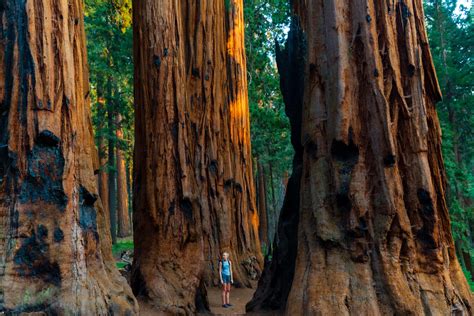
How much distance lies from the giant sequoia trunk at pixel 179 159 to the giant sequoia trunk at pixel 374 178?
2.83m

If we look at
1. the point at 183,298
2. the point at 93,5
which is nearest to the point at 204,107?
the point at 183,298

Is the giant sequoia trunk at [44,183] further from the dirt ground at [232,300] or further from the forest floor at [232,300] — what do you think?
the forest floor at [232,300]

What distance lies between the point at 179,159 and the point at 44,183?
3394 mm

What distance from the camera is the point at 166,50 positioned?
846 centimetres

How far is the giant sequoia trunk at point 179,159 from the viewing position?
25.2 ft

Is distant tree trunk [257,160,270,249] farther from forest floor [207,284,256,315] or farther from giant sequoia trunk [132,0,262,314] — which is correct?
forest floor [207,284,256,315]

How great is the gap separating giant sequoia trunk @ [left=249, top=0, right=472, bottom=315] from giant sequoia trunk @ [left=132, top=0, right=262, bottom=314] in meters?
2.83

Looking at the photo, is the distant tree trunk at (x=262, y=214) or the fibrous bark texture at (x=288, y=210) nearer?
the fibrous bark texture at (x=288, y=210)

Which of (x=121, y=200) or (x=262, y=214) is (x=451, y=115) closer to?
(x=262, y=214)

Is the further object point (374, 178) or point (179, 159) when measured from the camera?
point (179, 159)

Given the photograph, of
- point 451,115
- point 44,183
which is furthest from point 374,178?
point 451,115

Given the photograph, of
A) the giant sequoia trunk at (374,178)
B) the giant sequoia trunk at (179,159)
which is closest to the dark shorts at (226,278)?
the giant sequoia trunk at (179,159)

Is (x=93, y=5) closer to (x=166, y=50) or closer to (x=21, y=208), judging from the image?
(x=166, y=50)

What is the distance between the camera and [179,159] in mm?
8016
